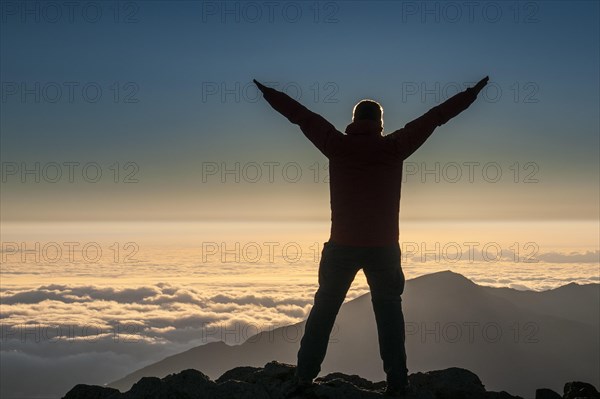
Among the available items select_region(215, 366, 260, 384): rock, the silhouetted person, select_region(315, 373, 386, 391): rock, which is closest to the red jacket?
the silhouetted person

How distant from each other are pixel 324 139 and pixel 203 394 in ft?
13.6

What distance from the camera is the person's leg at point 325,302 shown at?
376 inches

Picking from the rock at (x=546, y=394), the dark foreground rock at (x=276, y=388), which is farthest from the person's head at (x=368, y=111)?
the rock at (x=546, y=394)

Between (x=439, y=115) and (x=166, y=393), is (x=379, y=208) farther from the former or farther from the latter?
(x=166, y=393)

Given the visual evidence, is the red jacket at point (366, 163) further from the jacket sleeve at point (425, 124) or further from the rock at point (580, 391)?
the rock at point (580, 391)

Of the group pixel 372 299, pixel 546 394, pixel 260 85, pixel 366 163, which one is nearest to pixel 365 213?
pixel 366 163

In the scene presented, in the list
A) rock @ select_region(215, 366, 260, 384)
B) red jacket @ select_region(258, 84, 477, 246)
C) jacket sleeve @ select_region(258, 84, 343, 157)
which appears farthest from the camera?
rock @ select_region(215, 366, 260, 384)

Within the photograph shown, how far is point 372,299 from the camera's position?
9.74 meters

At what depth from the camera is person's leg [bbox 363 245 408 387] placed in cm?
952

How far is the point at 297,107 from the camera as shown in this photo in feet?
32.1

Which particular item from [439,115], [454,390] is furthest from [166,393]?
[439,115]

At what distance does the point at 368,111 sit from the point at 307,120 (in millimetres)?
947

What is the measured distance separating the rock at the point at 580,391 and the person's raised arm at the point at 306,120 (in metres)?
5.78

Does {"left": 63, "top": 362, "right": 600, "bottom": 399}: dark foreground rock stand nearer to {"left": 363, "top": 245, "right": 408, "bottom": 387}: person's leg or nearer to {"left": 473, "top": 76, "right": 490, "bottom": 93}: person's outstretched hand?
{"left": 363, "top": 245, "right": 408, "bottom": 387}: person's leg
